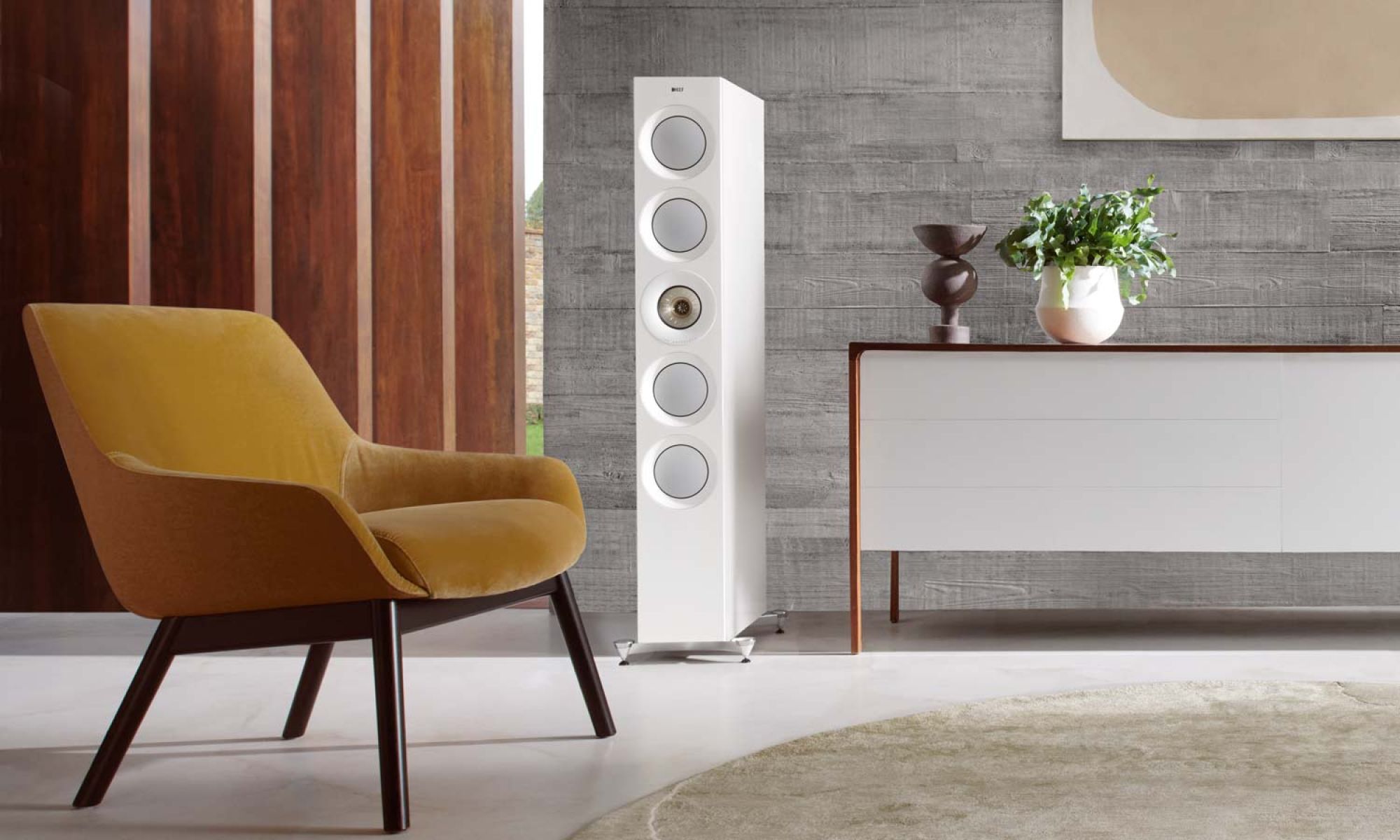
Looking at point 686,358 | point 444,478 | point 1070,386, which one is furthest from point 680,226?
point 1070,386

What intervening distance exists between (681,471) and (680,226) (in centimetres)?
54

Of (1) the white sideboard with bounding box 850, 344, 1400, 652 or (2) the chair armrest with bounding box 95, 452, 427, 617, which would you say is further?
(1) the white sideboard with bounding box 850, 344, 1400, 652

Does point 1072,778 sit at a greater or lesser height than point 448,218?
lesser

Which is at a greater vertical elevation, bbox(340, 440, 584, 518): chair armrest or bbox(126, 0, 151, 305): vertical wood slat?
bbox(126, 0, 151, 305): vertical wood slat

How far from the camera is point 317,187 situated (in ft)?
11.2

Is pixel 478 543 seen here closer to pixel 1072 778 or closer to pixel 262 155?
pixel 1072 778

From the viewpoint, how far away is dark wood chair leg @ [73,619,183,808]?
185 cm

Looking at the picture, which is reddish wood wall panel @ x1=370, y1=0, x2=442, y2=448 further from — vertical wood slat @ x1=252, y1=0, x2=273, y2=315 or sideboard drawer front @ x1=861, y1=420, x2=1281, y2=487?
sideboard drawer front @ x1=861, y1=420, x2=1281, y2=487

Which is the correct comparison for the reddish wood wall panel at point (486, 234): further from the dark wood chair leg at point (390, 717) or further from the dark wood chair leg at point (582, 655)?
the dark wood chair leg at point (390, 717)

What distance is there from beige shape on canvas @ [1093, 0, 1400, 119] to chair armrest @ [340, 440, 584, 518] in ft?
6.64

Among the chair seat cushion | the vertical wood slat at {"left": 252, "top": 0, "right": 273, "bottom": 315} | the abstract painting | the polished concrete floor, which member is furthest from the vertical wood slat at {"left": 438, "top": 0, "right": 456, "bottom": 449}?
the abstract painting

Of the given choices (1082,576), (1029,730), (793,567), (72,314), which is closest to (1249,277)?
(1082,576)

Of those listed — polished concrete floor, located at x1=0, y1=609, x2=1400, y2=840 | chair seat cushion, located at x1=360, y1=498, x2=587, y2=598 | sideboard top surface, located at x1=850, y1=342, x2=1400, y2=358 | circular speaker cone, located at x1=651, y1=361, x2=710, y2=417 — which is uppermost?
sideboard top surface, located at x1=850, y1=342, x2=1400, y2=358

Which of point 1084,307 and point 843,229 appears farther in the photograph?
point 843,229
